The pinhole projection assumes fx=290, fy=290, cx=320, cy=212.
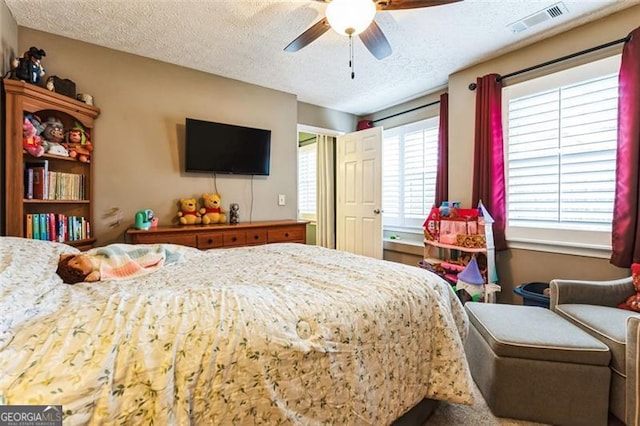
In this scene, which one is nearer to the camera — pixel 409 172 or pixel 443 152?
pixel 443 152

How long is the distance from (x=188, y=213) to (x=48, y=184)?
107 cm

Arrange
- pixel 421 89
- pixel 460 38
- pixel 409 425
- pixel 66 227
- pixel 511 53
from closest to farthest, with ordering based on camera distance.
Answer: pixel 409 425 → pixel 66 227 → pixel 460 38 → pixel 511 53 → pixel 421 89

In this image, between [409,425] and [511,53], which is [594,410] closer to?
[409,425]

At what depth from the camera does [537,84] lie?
261cm

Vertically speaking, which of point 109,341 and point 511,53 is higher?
point 511,53

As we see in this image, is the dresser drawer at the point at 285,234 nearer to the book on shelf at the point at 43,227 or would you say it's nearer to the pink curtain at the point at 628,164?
the book on shelf at the point at 43,227

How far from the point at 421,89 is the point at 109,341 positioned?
3.88 metres

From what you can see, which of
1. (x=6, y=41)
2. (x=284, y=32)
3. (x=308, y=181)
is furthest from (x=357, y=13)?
(x=308, y=181)

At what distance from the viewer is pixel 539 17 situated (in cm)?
221

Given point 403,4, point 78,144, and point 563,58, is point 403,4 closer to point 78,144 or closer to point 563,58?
point 563,58

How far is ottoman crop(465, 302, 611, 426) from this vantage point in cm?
143

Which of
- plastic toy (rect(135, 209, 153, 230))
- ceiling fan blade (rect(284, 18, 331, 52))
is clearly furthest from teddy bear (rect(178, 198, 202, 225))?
ceiling fan blade (rect(284, 18, 331, 52))

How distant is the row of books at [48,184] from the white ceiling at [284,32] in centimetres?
114

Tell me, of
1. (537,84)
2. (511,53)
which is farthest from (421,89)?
(537,84)
